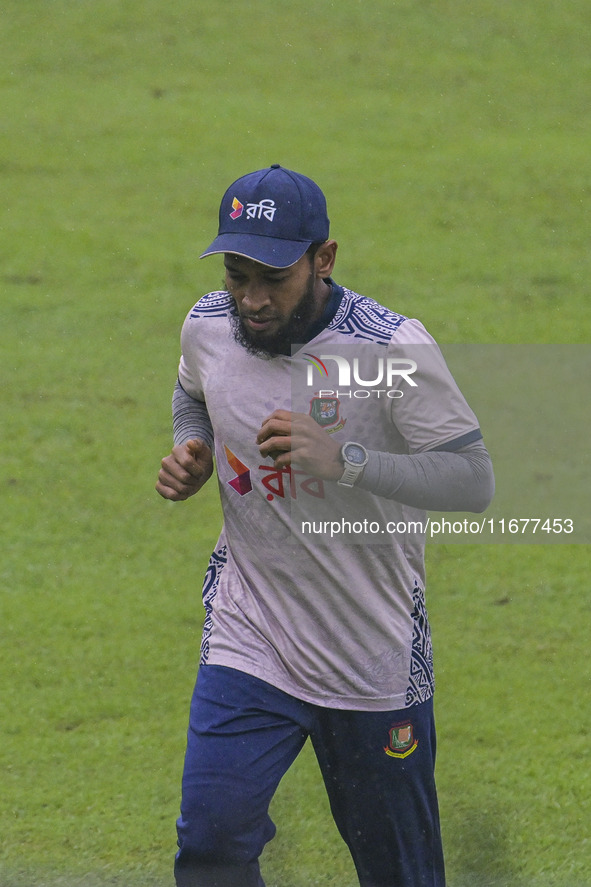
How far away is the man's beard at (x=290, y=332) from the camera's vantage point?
13.2 ft

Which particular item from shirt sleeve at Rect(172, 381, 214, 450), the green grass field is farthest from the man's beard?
the green grass field

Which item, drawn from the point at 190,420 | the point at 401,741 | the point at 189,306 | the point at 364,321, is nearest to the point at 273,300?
the point at 364,321

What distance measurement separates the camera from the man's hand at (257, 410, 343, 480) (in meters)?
3.77

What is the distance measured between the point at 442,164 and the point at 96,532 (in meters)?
5.37

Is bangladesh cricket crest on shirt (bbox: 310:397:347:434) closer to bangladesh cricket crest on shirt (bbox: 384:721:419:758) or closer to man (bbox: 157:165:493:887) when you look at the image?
man (bbox: 157:165:493:887)

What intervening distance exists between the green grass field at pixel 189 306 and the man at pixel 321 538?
4.17ft

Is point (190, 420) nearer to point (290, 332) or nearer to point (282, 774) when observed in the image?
point (290, 332)

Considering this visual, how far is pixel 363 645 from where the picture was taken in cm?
410

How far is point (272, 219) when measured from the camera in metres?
4.01

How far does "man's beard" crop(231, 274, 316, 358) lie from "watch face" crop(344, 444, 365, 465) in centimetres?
38

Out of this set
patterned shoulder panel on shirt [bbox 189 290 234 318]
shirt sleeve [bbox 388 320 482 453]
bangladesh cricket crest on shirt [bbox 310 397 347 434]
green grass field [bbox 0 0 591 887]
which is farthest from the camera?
green grass field [bbox 0 0 591 887]

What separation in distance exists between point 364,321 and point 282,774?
1.31m

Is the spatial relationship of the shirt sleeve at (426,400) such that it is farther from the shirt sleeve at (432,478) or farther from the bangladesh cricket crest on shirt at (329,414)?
the bangladesh cricket crest on shirt at (329,414)

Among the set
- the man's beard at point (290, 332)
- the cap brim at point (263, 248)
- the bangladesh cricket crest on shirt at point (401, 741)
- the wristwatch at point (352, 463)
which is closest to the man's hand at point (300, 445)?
the wristwatch at point (352, 463)
